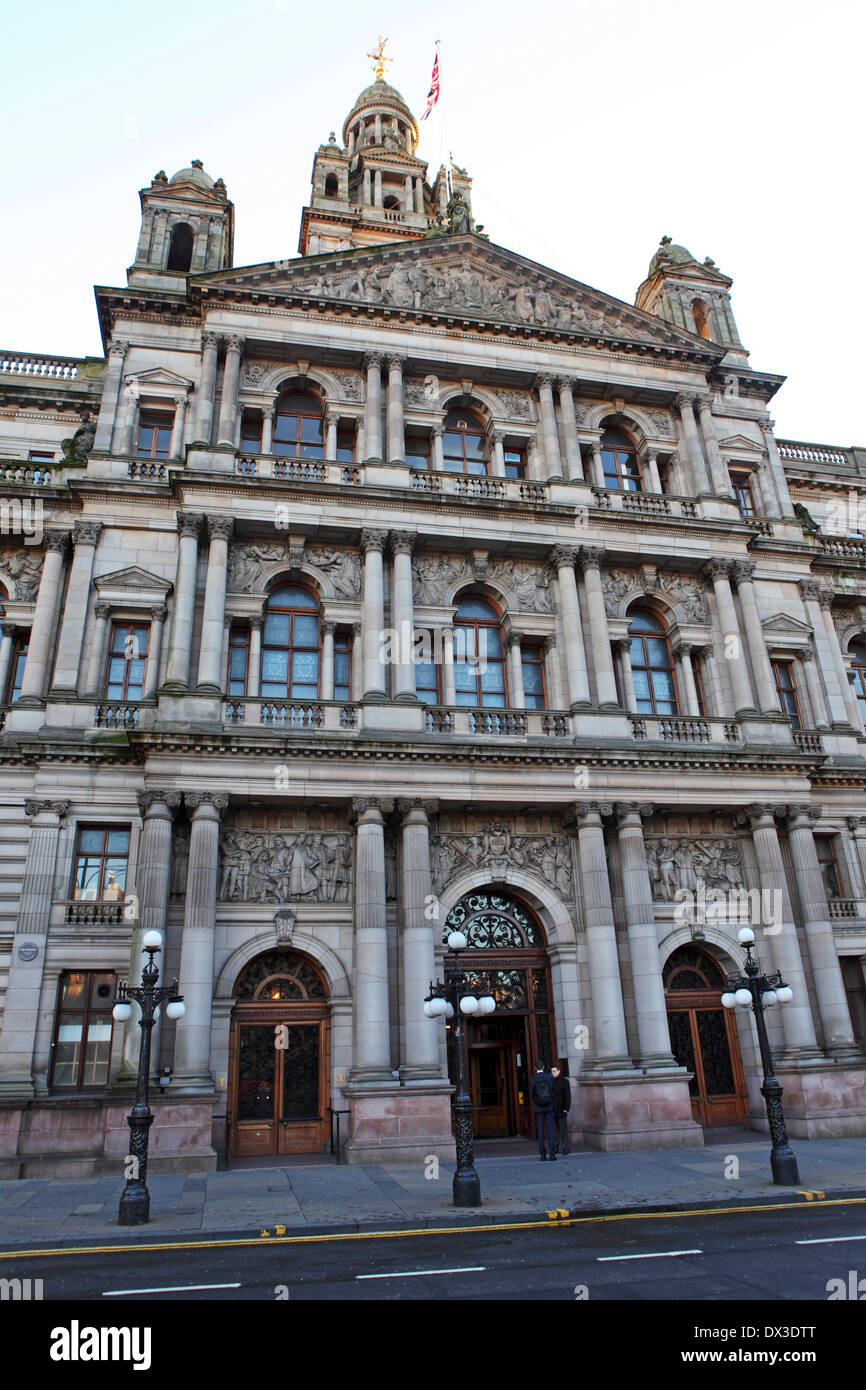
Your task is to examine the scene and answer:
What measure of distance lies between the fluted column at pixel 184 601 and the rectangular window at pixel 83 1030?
7332mm

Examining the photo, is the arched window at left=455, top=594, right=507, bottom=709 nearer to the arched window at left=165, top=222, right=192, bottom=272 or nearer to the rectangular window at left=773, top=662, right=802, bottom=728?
the rectangular window at left=773, top=662, right=802, bottom=728

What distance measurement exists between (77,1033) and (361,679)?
11.0 metres

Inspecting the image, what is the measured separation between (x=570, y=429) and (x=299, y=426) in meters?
8.55

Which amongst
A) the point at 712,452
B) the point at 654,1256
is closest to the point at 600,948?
the point at 654,1256

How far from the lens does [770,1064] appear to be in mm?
16562

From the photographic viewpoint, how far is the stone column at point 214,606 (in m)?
23.4

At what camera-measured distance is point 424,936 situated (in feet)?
72.2

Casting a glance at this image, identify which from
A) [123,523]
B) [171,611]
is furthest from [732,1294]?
[123,523]

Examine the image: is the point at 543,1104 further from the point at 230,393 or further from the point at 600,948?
the point at 230,393

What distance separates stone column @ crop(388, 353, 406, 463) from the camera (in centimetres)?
2731

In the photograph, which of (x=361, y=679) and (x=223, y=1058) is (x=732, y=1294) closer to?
(x=223, y=1058)

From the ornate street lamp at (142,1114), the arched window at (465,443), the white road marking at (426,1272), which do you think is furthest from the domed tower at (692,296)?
the white road marking at (426,1272)
